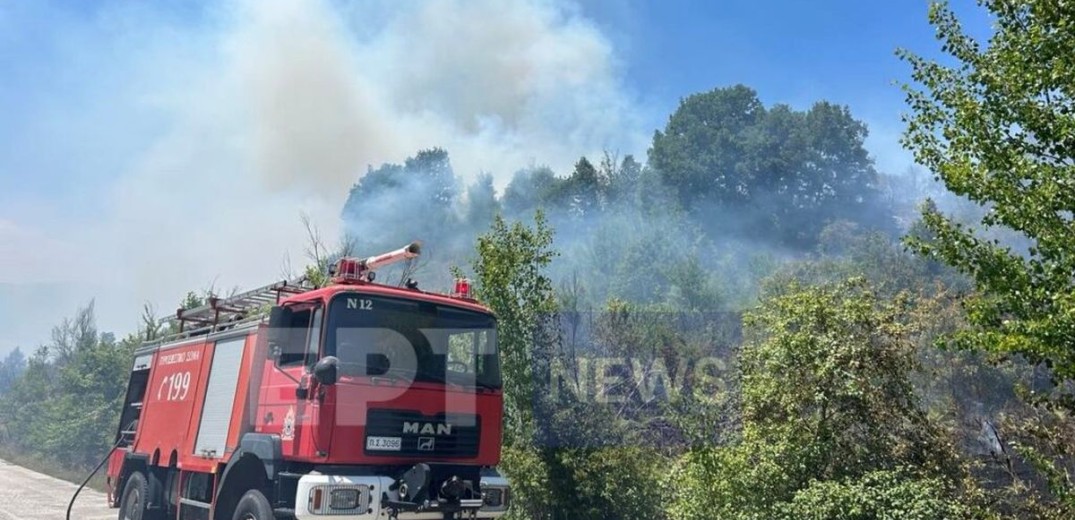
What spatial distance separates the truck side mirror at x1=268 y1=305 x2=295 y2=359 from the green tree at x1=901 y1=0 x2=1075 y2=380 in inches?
255

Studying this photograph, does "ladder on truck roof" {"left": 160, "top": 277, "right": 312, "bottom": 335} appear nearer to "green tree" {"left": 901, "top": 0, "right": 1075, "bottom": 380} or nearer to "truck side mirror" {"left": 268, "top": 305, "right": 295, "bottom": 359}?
"truck side mirror" {"left": 268, "top": 305, "right": 295, "bottom": 359}

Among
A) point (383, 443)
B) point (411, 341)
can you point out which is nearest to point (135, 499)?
point (383, 443)

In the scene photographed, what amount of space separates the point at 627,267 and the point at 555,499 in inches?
1157

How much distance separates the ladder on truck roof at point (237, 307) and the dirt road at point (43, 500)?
5.56 m

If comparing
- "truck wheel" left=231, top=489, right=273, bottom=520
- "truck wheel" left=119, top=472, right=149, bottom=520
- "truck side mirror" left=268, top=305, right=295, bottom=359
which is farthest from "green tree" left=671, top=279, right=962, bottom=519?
"truck wheel" left=119, top=472, right=149, bottom=520

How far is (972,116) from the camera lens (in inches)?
284

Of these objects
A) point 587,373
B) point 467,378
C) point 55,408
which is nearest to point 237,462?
point 467,378

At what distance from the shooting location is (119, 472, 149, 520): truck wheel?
9.60m

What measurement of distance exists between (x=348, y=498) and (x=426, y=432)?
926 millimetres

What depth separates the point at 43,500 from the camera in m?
16.6

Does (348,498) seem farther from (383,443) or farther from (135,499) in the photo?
(135,499)

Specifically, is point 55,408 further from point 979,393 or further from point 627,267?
point 979,393

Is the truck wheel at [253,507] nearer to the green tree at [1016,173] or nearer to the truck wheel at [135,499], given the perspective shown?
the truck wheel at [135,499]

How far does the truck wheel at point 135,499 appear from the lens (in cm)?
960
